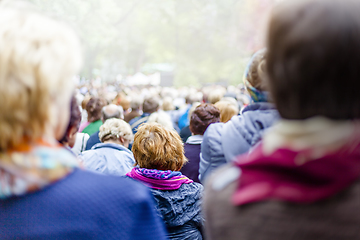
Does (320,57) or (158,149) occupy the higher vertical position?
(320,57)

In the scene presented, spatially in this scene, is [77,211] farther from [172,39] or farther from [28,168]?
[172,39]

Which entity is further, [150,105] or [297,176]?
[150,105]

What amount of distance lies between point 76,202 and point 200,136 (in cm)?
300

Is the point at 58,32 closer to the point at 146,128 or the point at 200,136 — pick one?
the point at 146,128

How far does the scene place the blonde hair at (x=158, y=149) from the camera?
9.27ft

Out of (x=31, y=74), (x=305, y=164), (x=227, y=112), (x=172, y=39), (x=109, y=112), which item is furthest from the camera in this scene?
(x=172, y=39)

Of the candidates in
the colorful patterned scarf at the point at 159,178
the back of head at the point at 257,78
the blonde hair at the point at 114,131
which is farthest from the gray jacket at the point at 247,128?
the blonde hair at the point at 114,131

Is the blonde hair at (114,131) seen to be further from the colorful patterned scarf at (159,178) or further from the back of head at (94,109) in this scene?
the back of head at (94,109)

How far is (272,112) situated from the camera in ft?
6.15

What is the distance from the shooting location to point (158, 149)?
2.84 metres

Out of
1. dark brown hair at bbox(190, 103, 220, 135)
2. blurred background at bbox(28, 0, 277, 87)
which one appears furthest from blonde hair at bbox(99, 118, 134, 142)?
blurred background at bbox(28, 0, 277, 87)

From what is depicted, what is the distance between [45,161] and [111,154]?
8.79ft

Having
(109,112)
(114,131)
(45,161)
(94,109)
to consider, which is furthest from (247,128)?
(94,109)

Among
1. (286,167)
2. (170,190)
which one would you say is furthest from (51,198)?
(170,190)
